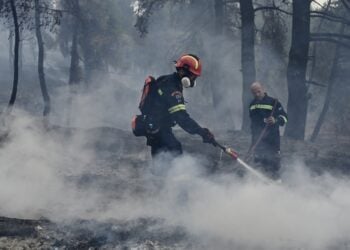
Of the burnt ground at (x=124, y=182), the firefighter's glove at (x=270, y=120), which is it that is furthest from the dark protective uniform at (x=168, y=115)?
the firefighter's glove at (x=270, y=120)

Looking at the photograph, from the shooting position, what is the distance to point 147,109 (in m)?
6.03

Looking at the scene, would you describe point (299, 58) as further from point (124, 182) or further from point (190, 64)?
point (190, 64)

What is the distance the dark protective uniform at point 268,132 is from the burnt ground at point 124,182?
1033 millimetres

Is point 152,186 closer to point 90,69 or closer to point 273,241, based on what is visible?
point 273,241

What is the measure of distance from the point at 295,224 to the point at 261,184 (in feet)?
4.52

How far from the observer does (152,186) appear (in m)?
7.67

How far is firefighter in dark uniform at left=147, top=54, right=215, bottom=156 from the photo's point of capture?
5695mm

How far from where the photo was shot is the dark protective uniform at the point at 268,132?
7.66 metres

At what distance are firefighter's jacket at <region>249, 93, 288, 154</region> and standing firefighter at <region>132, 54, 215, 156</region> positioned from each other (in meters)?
2.19

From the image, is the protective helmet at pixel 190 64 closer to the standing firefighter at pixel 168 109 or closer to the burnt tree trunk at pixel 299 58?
the standing firefighter at pixel 168 109

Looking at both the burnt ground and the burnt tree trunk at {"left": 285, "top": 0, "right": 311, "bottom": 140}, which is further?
the burnt tree trunk at {"left": 285, "top": 0, "right": 311, "bottom": 140}

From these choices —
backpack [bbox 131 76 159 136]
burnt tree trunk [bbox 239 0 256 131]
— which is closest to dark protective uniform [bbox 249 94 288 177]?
backpack [bbox 131 76 159 136]

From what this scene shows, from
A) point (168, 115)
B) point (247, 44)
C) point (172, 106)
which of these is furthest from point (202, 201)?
point (247, 44)

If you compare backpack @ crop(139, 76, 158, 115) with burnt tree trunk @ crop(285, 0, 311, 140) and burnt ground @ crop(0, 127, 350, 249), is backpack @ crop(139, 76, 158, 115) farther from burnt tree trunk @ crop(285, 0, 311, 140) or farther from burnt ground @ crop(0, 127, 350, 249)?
burnt tree trunk @ crop(285, 0, 311, 140)
